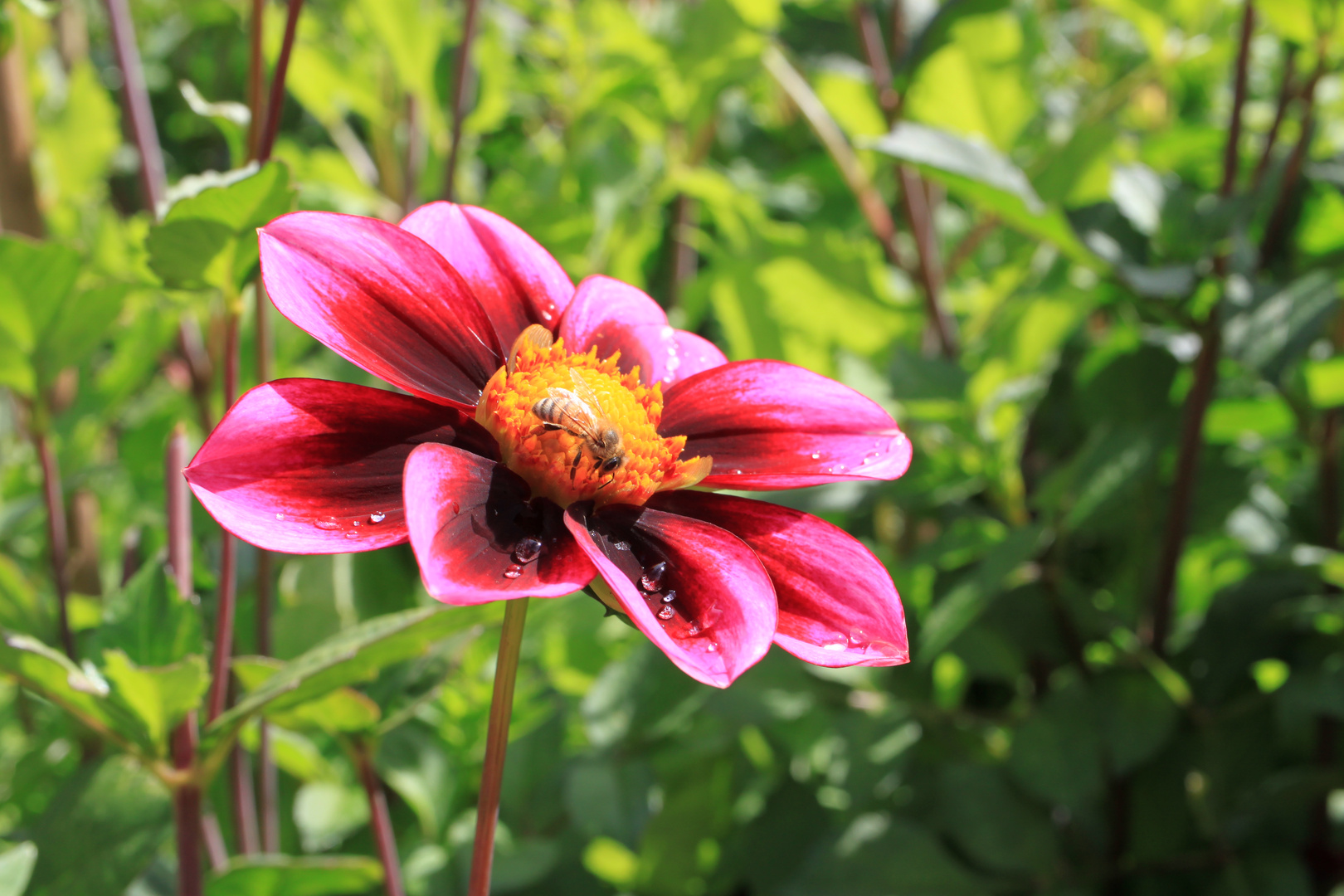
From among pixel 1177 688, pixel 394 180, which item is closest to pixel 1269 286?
pixel 1177 688

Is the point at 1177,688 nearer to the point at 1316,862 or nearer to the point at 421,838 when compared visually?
the point at 1316,862

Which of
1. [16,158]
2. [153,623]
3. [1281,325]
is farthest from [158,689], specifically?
[1281,325]

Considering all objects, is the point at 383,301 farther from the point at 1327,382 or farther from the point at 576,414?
the point at 1327,382

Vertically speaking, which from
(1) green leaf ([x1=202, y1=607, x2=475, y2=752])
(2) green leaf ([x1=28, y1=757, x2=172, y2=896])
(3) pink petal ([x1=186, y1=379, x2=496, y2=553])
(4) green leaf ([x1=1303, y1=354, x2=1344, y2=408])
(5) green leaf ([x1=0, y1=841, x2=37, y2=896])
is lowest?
(4) green leaf ([x1=1303, y1=354, x2=1344, y2=408])

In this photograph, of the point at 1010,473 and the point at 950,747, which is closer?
the point at 1010,473

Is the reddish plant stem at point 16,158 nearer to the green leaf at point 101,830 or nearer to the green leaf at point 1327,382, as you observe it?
the green leaf at point 101,830

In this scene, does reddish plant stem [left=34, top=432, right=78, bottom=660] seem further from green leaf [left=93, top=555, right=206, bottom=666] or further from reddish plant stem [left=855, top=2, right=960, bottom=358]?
reddish plant stem [left=855, top=2, right=960, bottom=358]

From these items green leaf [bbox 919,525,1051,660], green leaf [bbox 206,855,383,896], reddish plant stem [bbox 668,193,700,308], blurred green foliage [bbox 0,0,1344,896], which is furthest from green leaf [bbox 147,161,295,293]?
reddish plant stem [bbox 668,193,700,308]

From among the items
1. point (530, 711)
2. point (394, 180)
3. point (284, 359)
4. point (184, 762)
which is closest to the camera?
point (184, 762)
